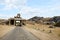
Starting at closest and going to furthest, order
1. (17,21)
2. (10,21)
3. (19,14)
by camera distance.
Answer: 1. (10,21)
2. (17,21)
3. (19,14)

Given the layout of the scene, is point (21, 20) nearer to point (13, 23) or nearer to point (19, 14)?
point (13, 23)

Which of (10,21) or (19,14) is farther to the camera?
(19,14)

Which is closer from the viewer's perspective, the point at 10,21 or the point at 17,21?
the point at 10,21

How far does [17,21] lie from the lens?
114 m

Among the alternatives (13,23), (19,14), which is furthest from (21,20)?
(19,14)

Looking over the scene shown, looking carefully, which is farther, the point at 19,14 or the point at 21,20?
the point at 19,14

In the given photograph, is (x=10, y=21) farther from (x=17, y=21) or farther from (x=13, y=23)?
(x=17, y=21)

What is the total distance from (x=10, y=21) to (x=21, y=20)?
22.9 ft

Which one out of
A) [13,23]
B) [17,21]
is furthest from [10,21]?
[17,21]

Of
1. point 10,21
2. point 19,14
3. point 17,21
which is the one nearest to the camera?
point 10,21

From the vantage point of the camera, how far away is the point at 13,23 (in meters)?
104

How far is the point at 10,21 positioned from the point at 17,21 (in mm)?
10240

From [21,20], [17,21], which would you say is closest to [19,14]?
[17,21]

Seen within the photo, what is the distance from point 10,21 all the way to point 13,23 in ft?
7.38
